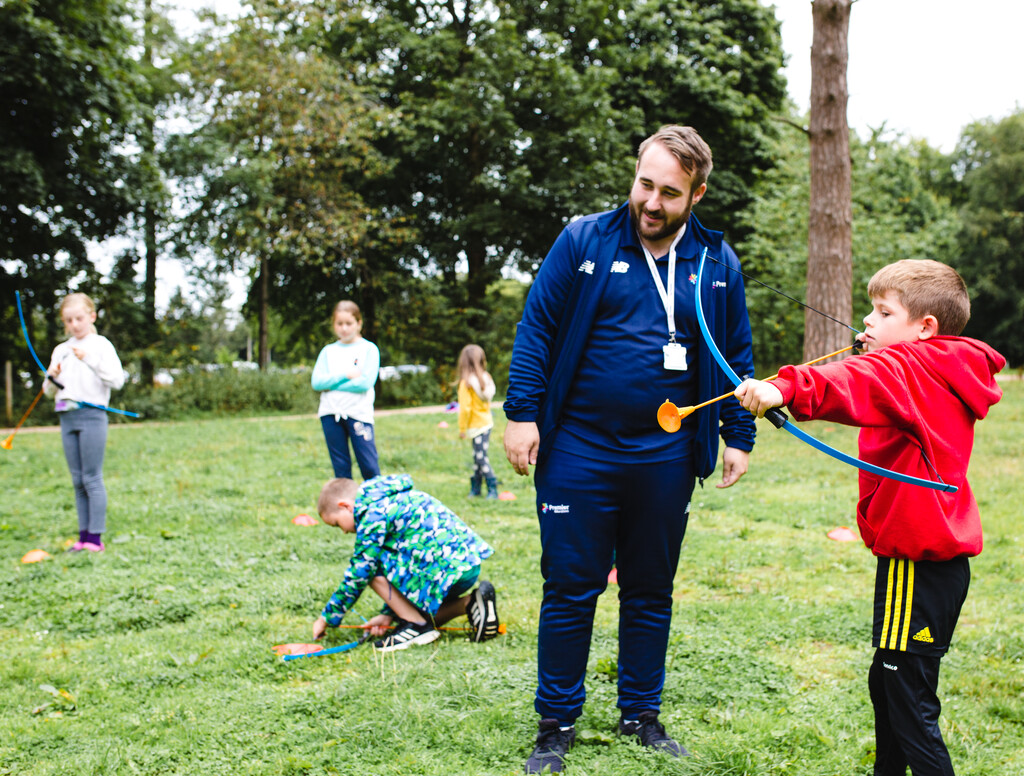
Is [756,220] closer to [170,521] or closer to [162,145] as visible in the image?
[162,145]

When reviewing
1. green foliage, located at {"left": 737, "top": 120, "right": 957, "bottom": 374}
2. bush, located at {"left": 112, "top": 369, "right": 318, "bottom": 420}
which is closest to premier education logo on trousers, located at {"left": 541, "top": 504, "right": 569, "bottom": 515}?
bush, located at {"left": 112, "top": 369, "right": 318, "bottom": 420}

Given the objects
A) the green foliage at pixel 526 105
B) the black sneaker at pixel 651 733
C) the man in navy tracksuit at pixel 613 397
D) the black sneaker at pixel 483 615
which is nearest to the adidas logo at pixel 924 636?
the man in navy tracksuit at pixel 613 397

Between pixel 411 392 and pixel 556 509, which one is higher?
pixel 556 509

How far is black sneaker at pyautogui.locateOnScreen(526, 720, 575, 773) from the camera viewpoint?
2738 millimetres

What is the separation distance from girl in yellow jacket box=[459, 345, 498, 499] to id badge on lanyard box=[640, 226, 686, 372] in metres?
5.08

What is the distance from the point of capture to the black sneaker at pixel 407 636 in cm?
395

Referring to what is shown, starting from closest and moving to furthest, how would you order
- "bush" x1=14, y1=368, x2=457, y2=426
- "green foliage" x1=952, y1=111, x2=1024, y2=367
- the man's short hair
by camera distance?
the man's short hair < "bush" x1=14, y1=368, x2=457, y2=426 < "green foliage" x1=952, y1=111, x2=1024, y2=367

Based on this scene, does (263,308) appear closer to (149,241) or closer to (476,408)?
(149,241)

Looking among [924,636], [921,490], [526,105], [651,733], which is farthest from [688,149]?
[526,105]

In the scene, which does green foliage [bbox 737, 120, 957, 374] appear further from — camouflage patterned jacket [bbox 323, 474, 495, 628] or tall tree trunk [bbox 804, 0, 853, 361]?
camouflage patterned jacket [bbox 323, 474, 495, 628]

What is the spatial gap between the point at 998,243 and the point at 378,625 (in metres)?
34.4

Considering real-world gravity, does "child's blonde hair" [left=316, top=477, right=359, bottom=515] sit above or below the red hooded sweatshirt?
below

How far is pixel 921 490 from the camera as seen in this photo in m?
2.25

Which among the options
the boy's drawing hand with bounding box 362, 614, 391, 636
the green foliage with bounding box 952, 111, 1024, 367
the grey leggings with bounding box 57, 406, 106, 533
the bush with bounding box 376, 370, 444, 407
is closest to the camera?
the boy's drawing hand with bounding box 362, 614, 391, 636
